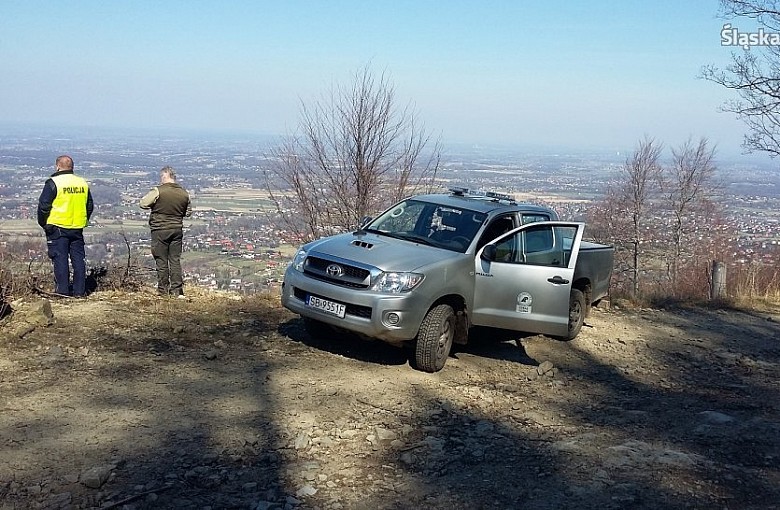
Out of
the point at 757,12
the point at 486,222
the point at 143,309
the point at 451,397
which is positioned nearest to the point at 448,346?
the point at 451,397

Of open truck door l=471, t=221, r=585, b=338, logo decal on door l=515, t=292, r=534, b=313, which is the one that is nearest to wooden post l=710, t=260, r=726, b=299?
open truck door l=471, t=221, r=585, b=338

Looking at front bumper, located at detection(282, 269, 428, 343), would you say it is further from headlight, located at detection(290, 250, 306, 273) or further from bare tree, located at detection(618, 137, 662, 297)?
bare tree, located at detection(618, 137, 662, 297)

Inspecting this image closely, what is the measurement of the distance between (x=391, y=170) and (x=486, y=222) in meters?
8.87

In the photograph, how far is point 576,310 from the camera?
8656 mm

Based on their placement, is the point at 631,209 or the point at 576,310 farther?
the point at 631,209

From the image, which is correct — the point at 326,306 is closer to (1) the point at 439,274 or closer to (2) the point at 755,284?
(1) the point at 439,274

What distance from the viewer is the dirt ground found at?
4.14 m

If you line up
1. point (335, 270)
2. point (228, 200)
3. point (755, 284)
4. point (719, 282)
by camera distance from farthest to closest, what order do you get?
point (228, 200), point (755, 284), point (719, 282), point (335, 270)

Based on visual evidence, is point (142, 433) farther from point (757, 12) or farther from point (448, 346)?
point (757, 12)

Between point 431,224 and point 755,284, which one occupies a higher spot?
point 431,224

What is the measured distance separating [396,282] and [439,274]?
19.7 inches

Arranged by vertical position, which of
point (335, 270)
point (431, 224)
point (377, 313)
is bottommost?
point (377, 313)

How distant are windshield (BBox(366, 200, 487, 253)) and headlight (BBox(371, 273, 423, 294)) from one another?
93cm

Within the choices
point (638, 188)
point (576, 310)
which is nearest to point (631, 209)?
point (638, 188)
